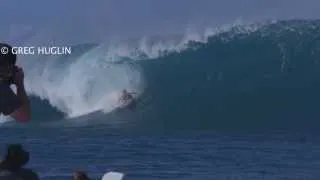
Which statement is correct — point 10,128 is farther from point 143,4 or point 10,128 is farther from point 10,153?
point 10,153

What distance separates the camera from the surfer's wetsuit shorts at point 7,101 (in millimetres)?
2027

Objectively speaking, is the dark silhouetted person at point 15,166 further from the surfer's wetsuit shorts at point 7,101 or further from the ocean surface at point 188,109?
the ocean surface at point 188,109

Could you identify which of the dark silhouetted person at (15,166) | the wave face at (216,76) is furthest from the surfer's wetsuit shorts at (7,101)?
the wave face at (216,76)

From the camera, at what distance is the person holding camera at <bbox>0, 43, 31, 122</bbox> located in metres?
2.03

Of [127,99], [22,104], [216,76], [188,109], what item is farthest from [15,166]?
[127,99]

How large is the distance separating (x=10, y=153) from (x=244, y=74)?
4993mm

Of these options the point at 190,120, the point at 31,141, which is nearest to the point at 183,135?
the point at 190,120

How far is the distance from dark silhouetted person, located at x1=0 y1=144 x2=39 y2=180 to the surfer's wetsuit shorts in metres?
0.13

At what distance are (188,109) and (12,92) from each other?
206 inches

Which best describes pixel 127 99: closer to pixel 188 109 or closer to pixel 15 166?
pixel 188 109

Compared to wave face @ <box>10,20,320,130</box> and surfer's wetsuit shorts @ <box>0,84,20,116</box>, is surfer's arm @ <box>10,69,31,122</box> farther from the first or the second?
wave face @ <box>10,20,320,130</box>

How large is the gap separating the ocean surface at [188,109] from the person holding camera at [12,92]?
4.34 m

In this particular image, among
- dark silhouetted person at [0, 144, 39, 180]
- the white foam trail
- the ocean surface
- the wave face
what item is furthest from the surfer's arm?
the wave face

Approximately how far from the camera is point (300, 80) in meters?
6.94
